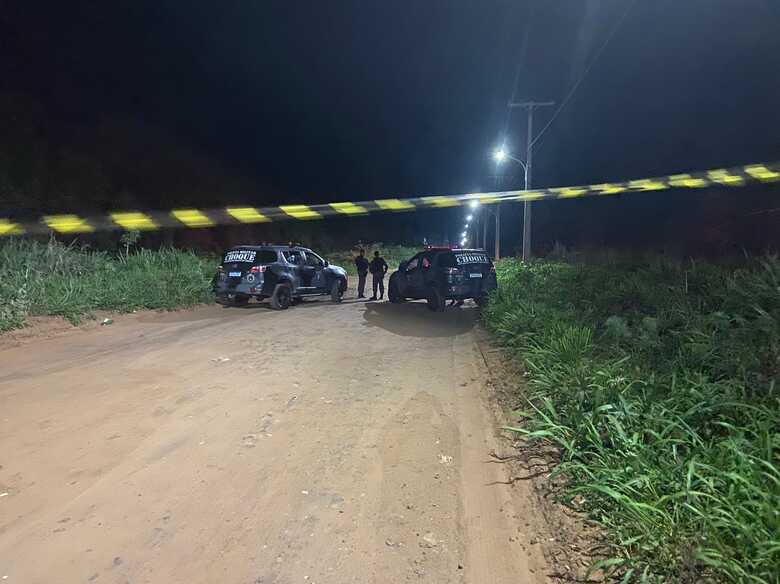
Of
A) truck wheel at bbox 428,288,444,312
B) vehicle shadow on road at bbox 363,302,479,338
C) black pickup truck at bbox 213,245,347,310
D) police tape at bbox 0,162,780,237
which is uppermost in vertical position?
police tape at bbox 0,162,780,237

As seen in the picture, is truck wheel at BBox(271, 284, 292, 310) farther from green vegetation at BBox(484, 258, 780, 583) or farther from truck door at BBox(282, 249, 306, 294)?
green vegetation at BBox(484, 258, 780, 583)

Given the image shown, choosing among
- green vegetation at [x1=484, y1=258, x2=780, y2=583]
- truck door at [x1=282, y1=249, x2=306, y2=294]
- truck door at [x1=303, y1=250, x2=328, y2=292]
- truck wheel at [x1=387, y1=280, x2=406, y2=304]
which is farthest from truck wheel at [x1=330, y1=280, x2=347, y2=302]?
green vegetation at [x1=484, y1=258, x2=780, y2=583]

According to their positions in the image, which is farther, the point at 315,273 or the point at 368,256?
the point at 368,256

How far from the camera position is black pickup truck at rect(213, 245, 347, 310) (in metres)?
12.3

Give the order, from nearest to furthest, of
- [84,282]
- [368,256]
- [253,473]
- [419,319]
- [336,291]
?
[253,473], [419,319], [84,282], [336,291], [368,256]

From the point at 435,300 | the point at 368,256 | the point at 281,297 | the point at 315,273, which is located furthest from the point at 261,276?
the point at 368,256

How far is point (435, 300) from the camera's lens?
12.1 m

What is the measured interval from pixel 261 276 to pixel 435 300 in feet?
14.5

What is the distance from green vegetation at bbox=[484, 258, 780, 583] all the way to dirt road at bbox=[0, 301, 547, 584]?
1.78ft

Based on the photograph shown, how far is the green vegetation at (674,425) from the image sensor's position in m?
2.42

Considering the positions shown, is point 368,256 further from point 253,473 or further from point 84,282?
point 253,473

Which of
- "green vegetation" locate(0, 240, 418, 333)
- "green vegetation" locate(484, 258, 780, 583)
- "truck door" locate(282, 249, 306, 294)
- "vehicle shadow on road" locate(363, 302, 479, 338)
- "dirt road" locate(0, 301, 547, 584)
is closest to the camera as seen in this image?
"green vegetation" locate(484, 258, 780, 583)

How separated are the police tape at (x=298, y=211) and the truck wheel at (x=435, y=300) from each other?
6.28 m

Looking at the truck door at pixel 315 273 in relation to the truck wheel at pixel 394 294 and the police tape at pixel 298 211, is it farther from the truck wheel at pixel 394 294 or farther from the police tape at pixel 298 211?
the police tape at pixel 298 211
